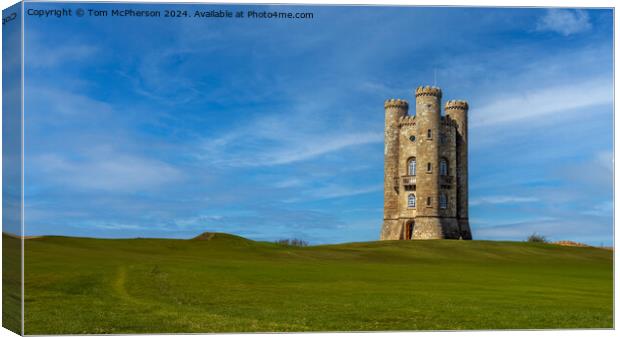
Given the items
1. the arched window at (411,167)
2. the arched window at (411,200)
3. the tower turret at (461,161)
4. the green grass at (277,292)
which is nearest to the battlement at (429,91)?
the tower turret at (461,161)

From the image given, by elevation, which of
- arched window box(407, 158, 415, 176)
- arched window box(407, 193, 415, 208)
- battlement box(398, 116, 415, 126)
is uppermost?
battlement box(398, 116, 415, 126)

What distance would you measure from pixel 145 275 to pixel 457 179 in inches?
1981

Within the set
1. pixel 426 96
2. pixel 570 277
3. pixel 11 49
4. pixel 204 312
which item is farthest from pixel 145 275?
pixel 426 96

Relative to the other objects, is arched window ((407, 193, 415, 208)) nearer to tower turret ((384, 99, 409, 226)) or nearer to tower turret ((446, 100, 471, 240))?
tower turret ((384, 99, 409, 226))

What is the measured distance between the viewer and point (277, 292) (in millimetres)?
34094

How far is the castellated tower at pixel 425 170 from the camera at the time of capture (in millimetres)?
80688

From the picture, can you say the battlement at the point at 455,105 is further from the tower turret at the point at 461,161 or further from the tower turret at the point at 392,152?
the tower turret at the point at 392,152

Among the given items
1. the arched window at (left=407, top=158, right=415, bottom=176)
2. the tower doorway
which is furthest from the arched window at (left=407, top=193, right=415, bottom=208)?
the arched window at (left=407, top=158, right=415, bottom=176)

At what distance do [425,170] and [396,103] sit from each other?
750 cm

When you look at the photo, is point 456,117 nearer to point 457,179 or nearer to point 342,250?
point 457,179

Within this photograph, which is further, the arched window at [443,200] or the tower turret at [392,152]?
the tower turret at [392,152]

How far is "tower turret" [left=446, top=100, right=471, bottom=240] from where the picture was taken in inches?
3270

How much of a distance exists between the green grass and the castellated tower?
23622 mm

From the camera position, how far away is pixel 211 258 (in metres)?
51.0
